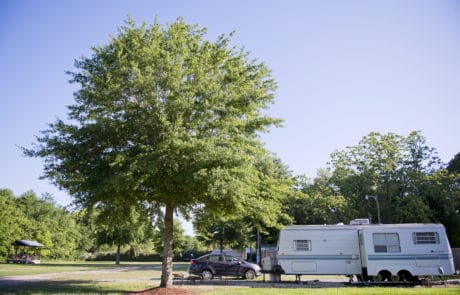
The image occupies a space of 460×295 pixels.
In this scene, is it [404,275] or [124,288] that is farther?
[404,275]

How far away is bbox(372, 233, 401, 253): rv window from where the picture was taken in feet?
60.6

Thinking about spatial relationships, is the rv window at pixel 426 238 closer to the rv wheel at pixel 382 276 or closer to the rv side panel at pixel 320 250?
the rv wheel at pixel 382 276

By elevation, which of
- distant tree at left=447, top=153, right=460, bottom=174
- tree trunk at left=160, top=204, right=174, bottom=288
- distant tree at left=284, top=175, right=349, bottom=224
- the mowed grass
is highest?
distant tree at left=447, top=153, right=460, bottom=174

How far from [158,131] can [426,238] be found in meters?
15.2

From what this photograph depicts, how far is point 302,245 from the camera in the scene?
19.7m

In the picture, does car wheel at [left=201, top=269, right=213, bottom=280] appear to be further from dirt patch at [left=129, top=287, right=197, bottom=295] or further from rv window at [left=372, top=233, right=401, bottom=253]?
rv window at [left=372, top=233, right=401, bottom=253]

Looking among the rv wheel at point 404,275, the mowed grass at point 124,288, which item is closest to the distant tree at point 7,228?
the mowed grass at point 124,288

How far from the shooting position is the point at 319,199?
3459 centimetres

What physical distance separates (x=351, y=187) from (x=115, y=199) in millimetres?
27680

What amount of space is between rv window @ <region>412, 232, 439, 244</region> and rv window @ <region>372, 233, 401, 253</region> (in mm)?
973

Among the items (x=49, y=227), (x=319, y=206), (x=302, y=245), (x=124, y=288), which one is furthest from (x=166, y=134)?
(x=49, y=227)

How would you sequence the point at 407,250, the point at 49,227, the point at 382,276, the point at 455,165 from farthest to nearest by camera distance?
the point at 49,227 < the point at 455,165 < the point at 382,276 < the point at 407,250

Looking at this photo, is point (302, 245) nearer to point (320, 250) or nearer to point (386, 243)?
point (320, 250)

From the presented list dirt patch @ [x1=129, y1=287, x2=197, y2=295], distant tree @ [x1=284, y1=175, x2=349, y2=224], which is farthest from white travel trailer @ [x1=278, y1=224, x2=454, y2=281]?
distant tree @ [x1=284, y1=175, x2=349, y2=224]
